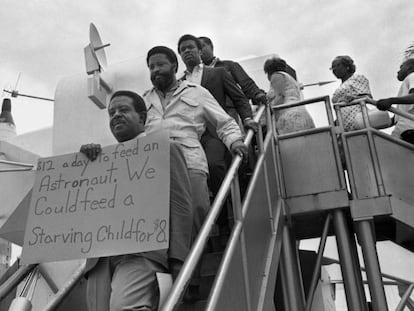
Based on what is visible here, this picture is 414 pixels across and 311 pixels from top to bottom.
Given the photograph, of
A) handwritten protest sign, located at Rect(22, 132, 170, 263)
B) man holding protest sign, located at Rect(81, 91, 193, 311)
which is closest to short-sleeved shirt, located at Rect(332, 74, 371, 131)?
man holding protest sign, located at Rect(81, 91, 193, 311)

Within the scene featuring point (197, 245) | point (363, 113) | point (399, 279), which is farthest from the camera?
point (399, 279)

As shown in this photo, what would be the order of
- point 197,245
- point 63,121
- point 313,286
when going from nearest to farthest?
point 197,245
point 313,286
point 63,121

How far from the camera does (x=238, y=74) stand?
440 cm

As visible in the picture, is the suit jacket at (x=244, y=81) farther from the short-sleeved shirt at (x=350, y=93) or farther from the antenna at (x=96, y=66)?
the antenna at (x=96, y=66)

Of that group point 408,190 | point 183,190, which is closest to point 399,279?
point 408,190

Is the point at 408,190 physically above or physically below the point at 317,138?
below

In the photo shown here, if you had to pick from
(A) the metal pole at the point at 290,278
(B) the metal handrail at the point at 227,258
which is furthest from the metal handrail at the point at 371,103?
(B) the metal handrail at the point at 227,258

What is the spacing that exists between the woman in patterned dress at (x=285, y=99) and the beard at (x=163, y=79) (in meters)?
1.93

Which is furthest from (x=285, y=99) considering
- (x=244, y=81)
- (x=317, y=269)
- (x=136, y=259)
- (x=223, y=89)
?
(x=136, y=259)

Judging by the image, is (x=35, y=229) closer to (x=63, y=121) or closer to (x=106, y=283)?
(x=106, y=283)

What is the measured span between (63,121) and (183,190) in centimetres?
538

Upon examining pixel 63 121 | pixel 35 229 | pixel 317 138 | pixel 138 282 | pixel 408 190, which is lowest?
pixel 138 282

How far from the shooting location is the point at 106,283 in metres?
2.07

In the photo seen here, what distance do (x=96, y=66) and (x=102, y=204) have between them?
190 inches
